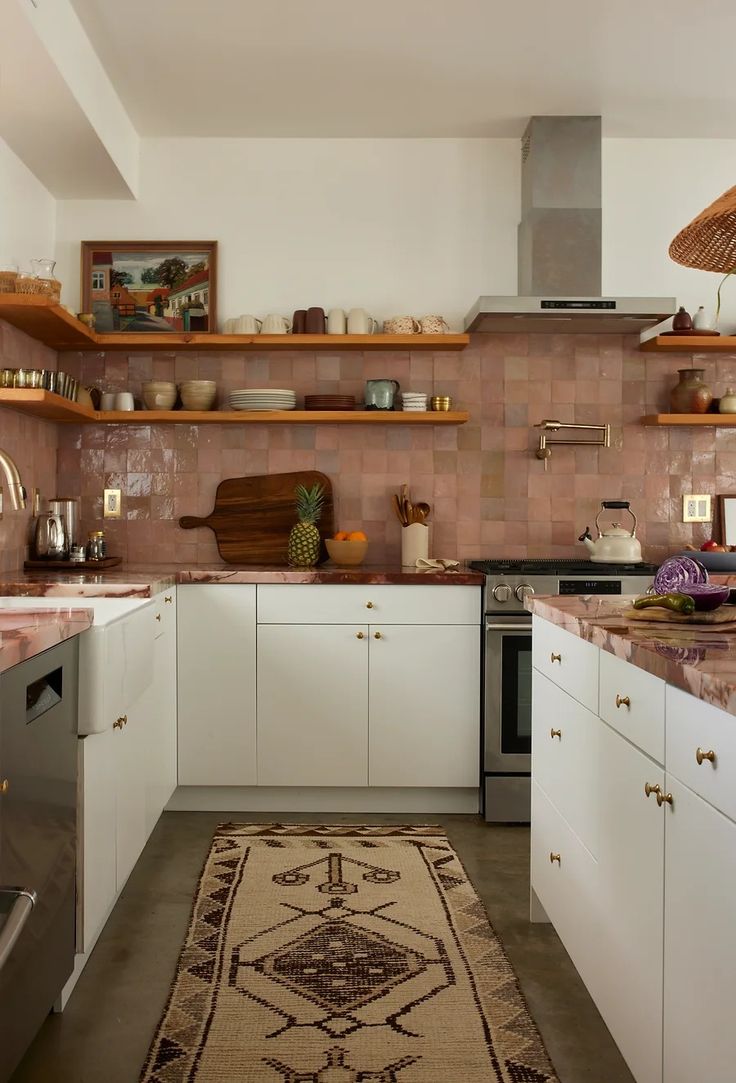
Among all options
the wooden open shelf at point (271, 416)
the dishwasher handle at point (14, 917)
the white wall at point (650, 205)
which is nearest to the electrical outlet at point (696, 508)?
the white wall at point (650, 205)

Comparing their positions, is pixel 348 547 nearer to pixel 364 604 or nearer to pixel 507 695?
pixel 364 604

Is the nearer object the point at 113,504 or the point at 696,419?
the point at 696,419

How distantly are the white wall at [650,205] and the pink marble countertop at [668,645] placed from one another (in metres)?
2.39

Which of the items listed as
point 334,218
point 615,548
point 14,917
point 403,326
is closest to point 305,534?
point 403,326

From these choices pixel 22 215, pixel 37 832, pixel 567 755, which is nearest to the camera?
pixel 37 832

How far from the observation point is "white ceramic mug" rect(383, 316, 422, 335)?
4000 millimetres

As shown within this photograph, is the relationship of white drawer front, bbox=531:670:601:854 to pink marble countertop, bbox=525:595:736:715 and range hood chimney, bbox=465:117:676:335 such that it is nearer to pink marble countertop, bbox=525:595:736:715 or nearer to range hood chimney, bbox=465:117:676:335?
pink marble countertop, bbox=525:595:736:715

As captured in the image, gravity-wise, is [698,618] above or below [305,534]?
below

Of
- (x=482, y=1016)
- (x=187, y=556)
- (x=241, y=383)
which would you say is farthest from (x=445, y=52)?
(x=482, y=1016)

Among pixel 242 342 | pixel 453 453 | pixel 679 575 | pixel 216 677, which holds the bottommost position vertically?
pixel 216 677

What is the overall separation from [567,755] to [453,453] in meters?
2.21

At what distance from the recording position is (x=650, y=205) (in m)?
4.25

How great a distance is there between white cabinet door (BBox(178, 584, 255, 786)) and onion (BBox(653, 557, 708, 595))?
1826 millimetres

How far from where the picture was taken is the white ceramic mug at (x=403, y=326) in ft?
13.1
